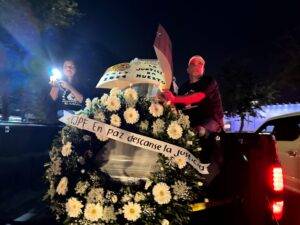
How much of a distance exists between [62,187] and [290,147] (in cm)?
455

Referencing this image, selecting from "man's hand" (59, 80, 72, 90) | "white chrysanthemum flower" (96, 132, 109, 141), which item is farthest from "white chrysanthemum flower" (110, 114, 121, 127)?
"man's hand" (59, 80, 72, 90)

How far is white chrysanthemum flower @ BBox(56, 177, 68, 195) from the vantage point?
3105 millimetres

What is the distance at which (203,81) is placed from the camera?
4.12 meters

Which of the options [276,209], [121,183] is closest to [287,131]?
[276,209]

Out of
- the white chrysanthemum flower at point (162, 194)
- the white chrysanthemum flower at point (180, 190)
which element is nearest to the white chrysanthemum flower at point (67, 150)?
the white chrysanthemum flower at point (162, 194)

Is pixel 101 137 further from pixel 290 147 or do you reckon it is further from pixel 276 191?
pixel 290 147

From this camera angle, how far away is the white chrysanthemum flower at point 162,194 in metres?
2.91

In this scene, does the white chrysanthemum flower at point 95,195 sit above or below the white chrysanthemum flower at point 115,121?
below

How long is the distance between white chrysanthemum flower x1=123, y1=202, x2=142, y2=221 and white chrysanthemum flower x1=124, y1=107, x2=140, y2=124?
0.64 metres

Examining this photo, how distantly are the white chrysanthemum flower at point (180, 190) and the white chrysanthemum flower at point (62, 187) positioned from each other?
0.83 metres

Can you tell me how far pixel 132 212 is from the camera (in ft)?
9.48

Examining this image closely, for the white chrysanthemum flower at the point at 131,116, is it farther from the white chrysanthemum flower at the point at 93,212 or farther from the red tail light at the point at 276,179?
the red tail light at the point at 276,179

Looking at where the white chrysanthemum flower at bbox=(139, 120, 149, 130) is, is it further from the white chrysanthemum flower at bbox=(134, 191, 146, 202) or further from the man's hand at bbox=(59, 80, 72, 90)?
the man's hand at bbox=(59, 80, 72, 90)

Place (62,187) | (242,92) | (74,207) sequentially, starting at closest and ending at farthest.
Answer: (74,207), (62,187), (242,92)
